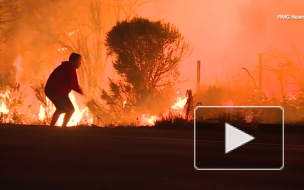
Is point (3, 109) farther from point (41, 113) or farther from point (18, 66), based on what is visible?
point (18, 66)

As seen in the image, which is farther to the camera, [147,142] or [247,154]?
[147,142]

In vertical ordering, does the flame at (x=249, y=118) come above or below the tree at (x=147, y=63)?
below

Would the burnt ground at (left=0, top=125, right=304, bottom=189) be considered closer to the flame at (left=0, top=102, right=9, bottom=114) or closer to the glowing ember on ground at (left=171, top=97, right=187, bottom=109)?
the glowing ember on ground at (left=171, top=97, right=187, bottom=109)

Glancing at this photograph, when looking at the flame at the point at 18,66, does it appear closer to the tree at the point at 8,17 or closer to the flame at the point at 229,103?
the tree at the point at 8,17

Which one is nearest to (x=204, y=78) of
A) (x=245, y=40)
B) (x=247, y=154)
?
(x=245, y=40)

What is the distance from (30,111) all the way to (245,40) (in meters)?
8.41

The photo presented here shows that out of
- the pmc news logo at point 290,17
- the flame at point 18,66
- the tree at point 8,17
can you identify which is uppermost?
the tree at point 8,17

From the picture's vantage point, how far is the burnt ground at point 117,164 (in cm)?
854

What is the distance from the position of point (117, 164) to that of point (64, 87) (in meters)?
6.70

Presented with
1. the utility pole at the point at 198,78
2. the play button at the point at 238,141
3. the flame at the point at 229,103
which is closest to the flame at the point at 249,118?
the play button at the point at 238,141

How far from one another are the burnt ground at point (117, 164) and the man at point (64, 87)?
1.02 metres

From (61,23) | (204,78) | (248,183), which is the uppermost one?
(61,23)

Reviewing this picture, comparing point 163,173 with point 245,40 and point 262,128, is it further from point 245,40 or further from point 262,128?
point 245,40

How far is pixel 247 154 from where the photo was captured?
1214cm
